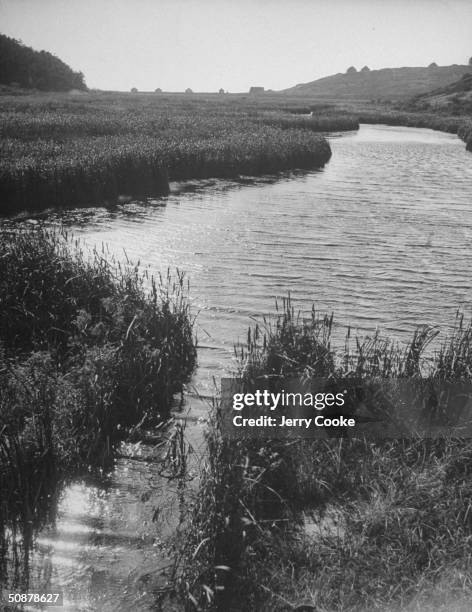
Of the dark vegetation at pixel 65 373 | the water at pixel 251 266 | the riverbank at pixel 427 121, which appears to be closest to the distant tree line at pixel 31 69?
the riverbank at pixel 427 121

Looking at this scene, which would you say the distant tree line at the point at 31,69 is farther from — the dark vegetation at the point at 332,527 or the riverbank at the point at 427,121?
the dark vegetation at the point at 332,527

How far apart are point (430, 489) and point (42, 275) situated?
681 cm

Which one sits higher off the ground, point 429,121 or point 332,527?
point 429,121

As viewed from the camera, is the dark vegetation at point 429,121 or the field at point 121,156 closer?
the field at point 121,156

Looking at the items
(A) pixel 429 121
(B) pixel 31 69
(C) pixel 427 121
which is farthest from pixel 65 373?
(B) pixel 31 69

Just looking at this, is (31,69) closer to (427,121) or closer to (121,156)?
(427,121)

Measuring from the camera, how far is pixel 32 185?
716 inches

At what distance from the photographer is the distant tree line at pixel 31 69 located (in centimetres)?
7994

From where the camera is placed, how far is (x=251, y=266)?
41.5 feet

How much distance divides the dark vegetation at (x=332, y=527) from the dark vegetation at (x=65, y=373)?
53.2 inches

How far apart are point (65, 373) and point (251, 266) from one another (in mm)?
6273

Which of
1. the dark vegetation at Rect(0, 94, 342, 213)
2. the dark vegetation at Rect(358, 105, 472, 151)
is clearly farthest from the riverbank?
the dark vegetation at Rect(0, 94, 342, 213)

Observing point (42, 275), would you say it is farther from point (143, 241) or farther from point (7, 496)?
point (143, 241)

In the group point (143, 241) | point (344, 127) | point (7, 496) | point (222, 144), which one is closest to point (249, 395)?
point (7, 496)
